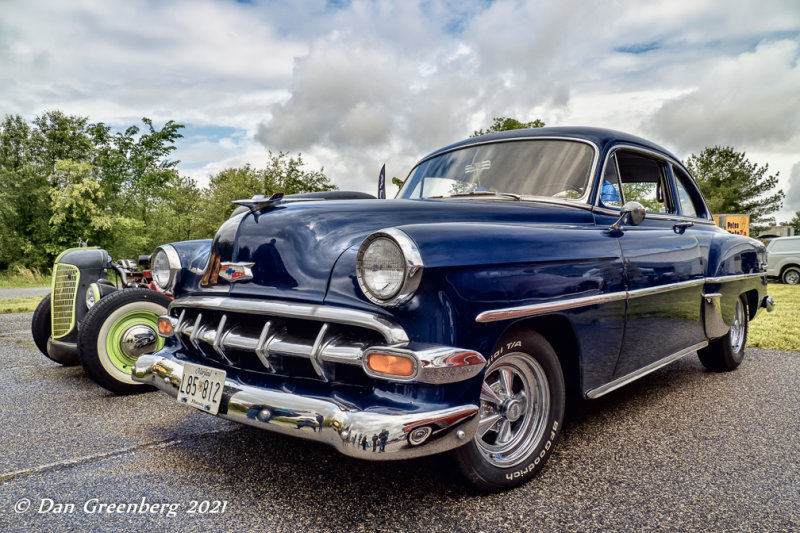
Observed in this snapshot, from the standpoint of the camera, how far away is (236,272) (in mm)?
2385

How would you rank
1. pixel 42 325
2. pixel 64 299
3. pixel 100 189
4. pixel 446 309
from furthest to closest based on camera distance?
pixel 100 189 < pixel 42 325 < pixel 64 299 < pixel 446 309

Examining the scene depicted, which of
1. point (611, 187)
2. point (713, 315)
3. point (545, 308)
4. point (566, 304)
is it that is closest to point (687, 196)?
point (713, 315)

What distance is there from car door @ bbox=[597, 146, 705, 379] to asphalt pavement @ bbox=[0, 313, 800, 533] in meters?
0.45

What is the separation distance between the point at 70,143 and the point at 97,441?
39021 mm

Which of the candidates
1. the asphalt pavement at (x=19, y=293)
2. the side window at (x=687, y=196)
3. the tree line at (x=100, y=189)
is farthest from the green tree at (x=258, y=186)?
the side window at (x=687, y=196)

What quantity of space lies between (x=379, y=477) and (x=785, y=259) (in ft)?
60.4

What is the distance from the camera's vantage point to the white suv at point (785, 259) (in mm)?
16344

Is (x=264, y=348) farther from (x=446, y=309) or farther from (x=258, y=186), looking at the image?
(x=258, y=186)

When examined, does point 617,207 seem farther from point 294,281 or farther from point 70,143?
point 70,143

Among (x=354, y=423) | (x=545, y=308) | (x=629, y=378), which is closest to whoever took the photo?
(x=354, y=423)

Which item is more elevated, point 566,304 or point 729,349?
point 566,304

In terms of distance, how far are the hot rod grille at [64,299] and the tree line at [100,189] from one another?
24.2 metres

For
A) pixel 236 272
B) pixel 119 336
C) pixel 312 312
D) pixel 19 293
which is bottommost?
pixel 19 293

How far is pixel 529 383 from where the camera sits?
7.67ft
